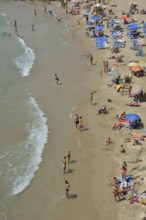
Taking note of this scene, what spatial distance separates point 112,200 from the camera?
72.2ft

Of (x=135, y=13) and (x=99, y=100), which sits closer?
(x=99, y=100)

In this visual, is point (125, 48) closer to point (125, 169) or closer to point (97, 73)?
point (97, 73)

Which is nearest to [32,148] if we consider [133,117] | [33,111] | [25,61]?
[33,111]

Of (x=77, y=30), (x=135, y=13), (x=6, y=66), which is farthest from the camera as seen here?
(x=135, y=13)

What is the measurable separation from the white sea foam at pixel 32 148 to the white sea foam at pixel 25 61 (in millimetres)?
8498

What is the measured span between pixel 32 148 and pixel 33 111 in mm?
5710

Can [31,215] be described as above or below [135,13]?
below

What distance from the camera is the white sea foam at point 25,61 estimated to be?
4197 cm

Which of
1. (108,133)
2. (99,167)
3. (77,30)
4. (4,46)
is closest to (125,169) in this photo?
(99,167)

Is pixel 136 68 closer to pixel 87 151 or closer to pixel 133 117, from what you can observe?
pixel 133 117

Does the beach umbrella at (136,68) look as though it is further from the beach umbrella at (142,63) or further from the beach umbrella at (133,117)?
the beach umbrella at (133,117)

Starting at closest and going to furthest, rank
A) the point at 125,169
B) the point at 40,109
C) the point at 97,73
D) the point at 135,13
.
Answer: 1. the point at 125,169
2. the point at 40,109
3. the point at 97,73
4. the point at 135,13

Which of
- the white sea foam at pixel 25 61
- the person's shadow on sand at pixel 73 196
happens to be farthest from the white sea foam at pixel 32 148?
the white sea foam at pixel 25 61

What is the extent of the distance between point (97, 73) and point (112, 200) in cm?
1902
